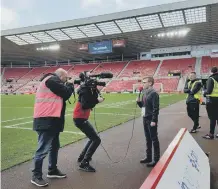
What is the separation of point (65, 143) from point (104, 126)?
3.40 meters

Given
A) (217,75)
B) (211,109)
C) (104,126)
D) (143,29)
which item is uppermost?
(143,29)

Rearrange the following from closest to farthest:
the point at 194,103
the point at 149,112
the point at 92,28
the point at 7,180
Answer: the point at 7,180
the point at 149,112
the point at 194,103
the point at 92,28

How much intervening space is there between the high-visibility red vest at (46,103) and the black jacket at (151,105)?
2.02 metres

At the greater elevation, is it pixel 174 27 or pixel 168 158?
pixel 174 27

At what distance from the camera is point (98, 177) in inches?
198

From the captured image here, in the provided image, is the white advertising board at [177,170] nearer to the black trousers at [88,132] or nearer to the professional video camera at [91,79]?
the professional video camera at [91,79]

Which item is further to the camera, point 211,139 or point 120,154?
point 211,139

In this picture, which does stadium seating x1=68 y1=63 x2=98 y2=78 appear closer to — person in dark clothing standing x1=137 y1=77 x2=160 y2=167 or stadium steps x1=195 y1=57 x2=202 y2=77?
stadium steps x1=195 y1=57 x2=202 y2=77

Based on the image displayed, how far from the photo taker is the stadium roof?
115ft

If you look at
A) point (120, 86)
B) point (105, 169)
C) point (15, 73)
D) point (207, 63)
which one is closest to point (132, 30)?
point (120, 86)

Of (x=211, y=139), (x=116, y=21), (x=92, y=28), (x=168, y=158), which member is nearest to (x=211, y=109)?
(x=211, y=139)

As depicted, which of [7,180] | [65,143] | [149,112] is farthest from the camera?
[65,143]

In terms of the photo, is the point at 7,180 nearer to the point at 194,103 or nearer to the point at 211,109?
the point at 211,109

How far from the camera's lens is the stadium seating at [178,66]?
51400 millimetres
